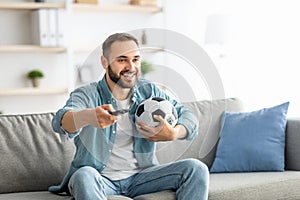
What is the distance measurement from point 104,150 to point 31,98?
9.37 ft

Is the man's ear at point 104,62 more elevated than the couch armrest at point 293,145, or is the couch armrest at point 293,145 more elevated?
the man's ear at point 104,62

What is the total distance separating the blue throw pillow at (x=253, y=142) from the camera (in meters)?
3.35

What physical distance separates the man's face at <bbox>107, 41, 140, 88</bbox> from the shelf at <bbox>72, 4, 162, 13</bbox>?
9.63 feet

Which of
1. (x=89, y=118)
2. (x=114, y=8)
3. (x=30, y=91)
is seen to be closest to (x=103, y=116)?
(x=89, y=118)

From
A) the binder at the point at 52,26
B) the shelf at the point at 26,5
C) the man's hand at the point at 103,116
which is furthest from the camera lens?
the binder at the point at 52,26

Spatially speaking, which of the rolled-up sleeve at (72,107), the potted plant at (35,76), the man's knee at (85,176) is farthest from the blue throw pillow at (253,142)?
the potted plant at (35,76)

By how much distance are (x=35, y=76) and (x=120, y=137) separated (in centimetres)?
273

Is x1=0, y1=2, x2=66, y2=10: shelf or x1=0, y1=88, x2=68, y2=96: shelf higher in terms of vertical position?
x1=0, y1=2, x2=66, y2=10: shelf

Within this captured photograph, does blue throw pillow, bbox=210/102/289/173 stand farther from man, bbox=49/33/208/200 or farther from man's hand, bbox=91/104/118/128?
man's hand, bbox=91/104/118/128

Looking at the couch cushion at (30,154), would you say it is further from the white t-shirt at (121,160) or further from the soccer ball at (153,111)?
the soccer ball at (153,111)

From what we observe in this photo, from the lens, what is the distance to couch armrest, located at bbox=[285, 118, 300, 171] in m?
3.39

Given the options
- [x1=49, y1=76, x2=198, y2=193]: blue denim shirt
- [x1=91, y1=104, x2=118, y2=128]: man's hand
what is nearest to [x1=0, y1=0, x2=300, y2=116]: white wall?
[x1=49, y1=76, x2=198, y2=193]: blue denim shirt

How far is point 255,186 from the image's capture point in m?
3.04

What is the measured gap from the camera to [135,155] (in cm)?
279
